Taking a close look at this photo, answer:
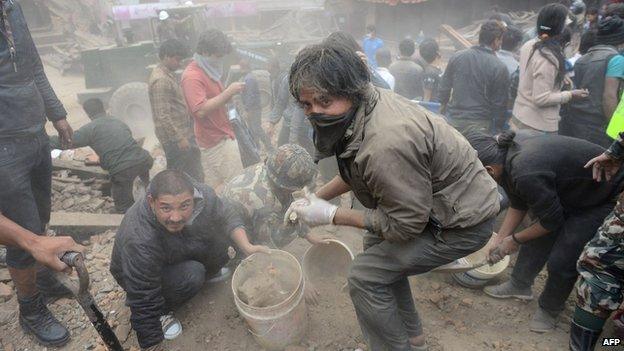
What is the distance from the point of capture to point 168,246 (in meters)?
3.06

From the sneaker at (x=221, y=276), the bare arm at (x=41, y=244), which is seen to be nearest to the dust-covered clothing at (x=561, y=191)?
the sneaker at (x=221, y=276)

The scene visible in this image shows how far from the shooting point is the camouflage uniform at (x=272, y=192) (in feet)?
11.1

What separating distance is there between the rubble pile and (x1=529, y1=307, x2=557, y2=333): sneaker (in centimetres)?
489

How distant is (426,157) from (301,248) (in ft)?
8.24

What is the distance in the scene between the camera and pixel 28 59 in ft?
9.93

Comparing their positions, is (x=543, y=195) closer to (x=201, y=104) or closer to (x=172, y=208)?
(x=172, y=208)

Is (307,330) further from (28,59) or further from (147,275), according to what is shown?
(28,59)

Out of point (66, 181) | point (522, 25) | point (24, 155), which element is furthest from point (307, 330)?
point (522, 25)

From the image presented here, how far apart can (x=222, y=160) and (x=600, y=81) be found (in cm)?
438

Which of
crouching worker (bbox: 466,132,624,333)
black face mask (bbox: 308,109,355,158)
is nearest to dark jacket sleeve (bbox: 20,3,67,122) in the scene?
black face mask (bbox: 308,109,355,158)

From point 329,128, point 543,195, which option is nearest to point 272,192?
point 329,128

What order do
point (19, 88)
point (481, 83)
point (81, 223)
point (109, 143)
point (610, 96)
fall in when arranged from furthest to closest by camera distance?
point (109, 143)
point (481, 83)
point (81, 223)
point (610, 96)
point (19, 88)

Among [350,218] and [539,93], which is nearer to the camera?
[350,218]

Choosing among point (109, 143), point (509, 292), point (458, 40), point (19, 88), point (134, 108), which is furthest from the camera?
point (458, 40)
